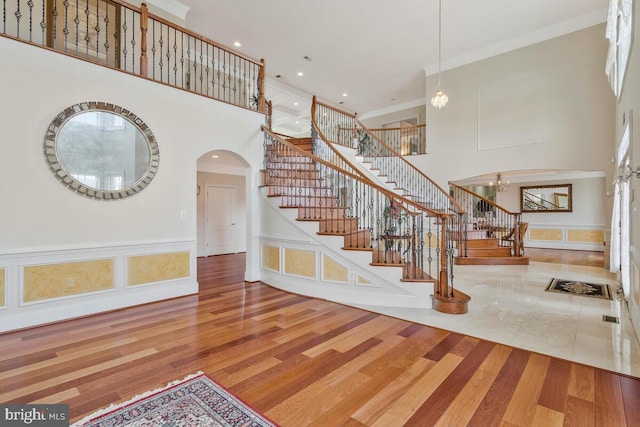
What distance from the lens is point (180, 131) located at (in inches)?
163

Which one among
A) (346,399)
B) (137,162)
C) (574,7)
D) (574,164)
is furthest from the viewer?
(574,164)

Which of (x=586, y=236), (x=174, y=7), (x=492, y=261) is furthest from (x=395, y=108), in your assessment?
(x=174, y=7)

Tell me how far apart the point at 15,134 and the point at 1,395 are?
8.00ft

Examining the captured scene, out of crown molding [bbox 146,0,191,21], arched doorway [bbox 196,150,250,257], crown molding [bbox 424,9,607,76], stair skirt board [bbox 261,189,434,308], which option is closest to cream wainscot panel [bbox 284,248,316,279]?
stair skirt board [bbox 261,189,434,308]

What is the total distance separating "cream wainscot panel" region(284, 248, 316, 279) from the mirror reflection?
918 centimetres

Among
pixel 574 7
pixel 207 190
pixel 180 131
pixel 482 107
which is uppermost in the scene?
pixel 574 7

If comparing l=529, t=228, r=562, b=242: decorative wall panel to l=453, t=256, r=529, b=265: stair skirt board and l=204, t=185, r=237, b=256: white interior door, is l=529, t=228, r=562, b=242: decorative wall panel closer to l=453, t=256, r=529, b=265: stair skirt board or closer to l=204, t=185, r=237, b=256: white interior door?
l=453, t=256, r=529, b=265: stair skirt board

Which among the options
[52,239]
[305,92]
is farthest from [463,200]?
[52,239]

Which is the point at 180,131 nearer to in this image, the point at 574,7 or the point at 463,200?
the point at 574,7

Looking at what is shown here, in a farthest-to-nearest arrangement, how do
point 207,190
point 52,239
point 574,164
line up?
point 207,190 < point 574,164 < point 52,239

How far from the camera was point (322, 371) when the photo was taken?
2211mm

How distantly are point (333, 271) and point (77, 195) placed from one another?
126 inches

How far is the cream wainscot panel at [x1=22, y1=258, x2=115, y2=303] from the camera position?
10.0 ft

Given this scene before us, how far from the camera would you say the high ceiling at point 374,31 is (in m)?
5.77
